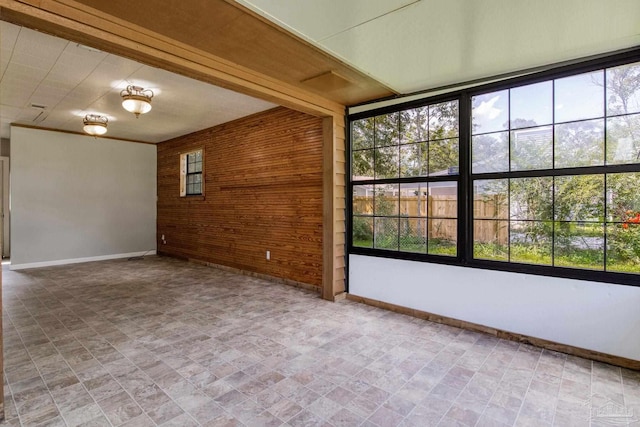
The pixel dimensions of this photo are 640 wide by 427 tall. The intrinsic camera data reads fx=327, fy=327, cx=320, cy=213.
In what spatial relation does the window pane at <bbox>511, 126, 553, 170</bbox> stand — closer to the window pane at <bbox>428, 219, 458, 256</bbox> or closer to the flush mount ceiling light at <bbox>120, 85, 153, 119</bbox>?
the window pane at <bbox>428, 219, 458, 256</bbox>

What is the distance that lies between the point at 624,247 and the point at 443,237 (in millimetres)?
1514

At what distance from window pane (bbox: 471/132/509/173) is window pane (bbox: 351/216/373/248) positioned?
1.49m

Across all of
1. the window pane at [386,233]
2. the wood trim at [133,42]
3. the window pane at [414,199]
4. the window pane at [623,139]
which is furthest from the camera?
the window pane at [386,233]

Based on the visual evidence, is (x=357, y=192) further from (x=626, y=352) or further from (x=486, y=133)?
(x=626, y=352)

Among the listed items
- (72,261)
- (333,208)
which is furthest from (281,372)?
(72,261)

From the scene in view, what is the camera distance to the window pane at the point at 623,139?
8.83ft

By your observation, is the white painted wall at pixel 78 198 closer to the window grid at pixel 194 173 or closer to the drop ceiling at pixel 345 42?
the window grid at pixel 194 173

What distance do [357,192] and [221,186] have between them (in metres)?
3.19

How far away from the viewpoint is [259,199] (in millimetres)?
5758

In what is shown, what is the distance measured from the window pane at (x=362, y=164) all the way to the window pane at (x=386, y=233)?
2.08 ft

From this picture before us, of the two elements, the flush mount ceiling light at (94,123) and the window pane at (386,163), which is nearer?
the window pane at (386,163)

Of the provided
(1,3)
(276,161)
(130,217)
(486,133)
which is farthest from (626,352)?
(130,217)

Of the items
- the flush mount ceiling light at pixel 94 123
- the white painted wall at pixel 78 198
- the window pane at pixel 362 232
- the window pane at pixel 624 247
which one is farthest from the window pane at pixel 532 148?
the white painted wall at pixel 78 198

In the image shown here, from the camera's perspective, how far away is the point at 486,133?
344cm
